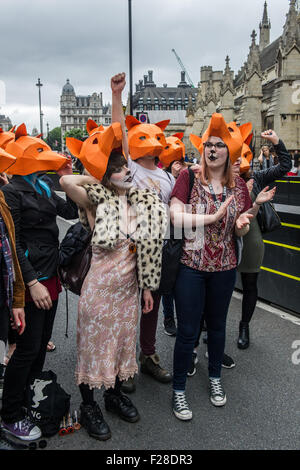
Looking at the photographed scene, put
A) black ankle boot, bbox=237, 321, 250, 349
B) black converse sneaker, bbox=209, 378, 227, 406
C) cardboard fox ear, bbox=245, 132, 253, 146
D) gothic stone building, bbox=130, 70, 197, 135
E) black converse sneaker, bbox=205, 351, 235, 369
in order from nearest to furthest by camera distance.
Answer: black converse sneaker, bbox=209, 378, 227, 406
black converse sneaker, bbox=205, 351, 235, 369
cardboard fox ear, bbox=245, 132, 253, 146
black ankle boot, bbox=237, 321, 250, 349
gothic stone building, bbox=130, 70, 197, 135

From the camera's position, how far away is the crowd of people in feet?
8.11

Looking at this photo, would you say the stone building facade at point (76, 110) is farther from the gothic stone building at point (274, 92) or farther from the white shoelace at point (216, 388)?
the white shoelace at point (216, 388)

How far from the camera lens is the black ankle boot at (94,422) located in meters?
2.65

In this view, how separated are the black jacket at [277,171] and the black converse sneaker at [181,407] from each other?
210 centimetres

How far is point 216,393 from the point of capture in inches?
123

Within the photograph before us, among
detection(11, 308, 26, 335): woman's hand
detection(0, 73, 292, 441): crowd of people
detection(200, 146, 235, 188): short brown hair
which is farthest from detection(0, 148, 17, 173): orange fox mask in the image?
detection(200, 146, 235, 188): short brown hair

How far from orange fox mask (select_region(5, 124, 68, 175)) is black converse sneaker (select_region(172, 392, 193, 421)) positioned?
78.3 inches

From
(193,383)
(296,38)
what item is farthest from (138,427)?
(296,38)

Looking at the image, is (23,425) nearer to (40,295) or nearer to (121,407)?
Answer: (121,407)

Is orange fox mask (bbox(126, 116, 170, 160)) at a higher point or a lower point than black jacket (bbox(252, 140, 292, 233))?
higher

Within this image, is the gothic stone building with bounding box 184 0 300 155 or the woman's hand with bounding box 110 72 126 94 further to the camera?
the gothic stone building with bounding box 184 0 300 155

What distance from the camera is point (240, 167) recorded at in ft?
12.1

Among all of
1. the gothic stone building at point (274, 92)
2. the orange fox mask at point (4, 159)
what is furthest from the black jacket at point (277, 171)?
the gothic stone building at point (274, 92)

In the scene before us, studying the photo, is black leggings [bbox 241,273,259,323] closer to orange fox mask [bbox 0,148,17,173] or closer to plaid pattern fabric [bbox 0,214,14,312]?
plaid pattern fabric [bbox 0,214,14,312]
